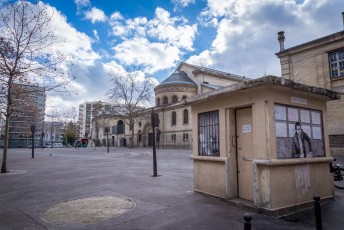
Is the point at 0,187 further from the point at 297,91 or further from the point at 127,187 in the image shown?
the point at 297,91

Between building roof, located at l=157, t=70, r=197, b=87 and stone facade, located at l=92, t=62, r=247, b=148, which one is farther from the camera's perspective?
building roof, located at l=157, t=70, r=197, b=87

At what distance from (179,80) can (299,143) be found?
47.4m

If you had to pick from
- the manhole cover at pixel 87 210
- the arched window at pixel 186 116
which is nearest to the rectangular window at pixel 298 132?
the manhole cover at pixel 87 210

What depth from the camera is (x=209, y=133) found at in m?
7.04

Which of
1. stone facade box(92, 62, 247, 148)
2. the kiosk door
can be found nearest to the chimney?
the kiosk door

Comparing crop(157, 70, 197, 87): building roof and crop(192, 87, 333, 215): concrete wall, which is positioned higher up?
crop(157, 70, 197, 87): building roof

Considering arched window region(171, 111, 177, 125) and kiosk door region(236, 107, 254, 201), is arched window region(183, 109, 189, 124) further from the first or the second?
kiosk door region(236, 107, 254, 201)

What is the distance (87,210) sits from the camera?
5668 mm

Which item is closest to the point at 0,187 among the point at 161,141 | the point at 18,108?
the point at 18,108

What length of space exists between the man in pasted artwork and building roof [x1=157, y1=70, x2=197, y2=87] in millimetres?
44551

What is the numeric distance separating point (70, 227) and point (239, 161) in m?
4.16

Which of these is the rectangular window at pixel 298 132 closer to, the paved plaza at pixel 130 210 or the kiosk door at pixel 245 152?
the kiosk door at pixel 245 152

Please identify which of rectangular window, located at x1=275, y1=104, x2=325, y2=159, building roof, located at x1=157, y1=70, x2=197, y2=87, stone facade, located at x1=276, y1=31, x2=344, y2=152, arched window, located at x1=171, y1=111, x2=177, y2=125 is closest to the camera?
rectangular window, located at x1=275, y1=104, x2=325, y2=159

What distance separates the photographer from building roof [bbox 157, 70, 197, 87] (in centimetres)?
5078
